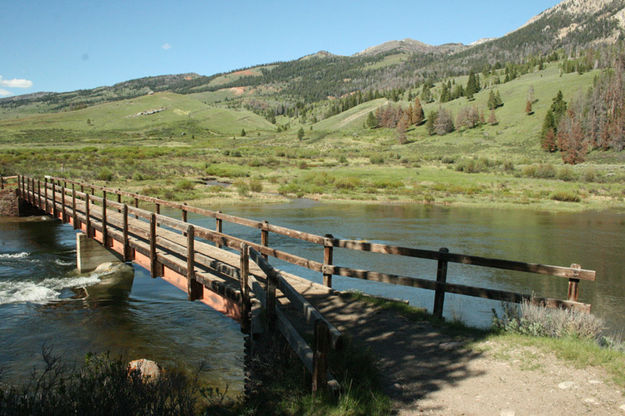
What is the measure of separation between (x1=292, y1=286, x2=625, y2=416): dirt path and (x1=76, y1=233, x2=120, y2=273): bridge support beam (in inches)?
429

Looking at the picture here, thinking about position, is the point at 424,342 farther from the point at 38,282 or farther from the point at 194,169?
the point at 194,169

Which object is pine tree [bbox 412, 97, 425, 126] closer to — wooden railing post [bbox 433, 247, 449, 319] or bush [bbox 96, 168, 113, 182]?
bush [bbox 96, 168, 113, 182]

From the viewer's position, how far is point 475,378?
537cm

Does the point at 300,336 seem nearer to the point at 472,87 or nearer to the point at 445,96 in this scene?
the point at 472,87

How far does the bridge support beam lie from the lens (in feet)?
48.4

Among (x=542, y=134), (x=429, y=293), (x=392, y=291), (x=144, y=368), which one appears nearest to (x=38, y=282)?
(x=144, y=368)

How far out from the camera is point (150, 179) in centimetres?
4003

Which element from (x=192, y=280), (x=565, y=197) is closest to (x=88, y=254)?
(x=192, y=280)

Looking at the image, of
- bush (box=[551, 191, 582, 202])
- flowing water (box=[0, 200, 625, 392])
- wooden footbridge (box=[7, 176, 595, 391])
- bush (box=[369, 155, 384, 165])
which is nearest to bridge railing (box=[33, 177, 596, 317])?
wooden footbridge (box=[7, 176, 595, 391])

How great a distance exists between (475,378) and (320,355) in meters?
2.38

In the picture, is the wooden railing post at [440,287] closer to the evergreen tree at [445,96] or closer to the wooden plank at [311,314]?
the wooden plank at [311,314]

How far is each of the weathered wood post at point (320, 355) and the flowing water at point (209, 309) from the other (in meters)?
3.42

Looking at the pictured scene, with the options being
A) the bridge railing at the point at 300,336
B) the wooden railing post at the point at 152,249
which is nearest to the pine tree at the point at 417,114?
the wooden railing post at the point at 152,249

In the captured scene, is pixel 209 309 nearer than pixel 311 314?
No
